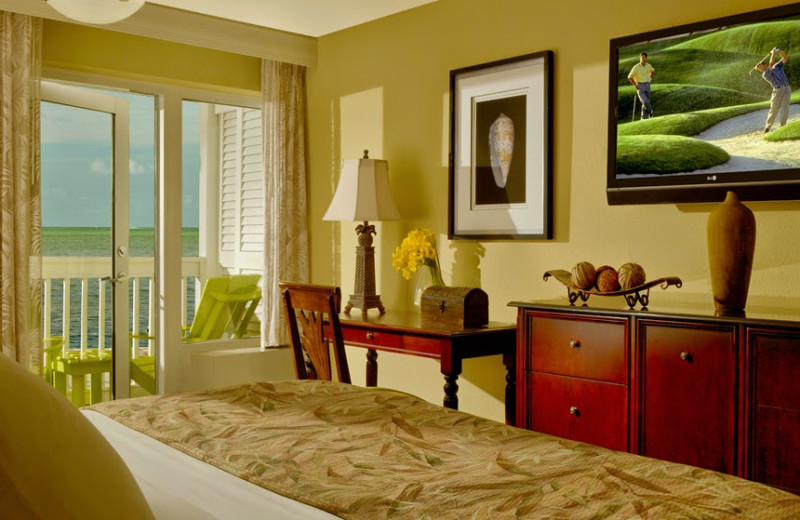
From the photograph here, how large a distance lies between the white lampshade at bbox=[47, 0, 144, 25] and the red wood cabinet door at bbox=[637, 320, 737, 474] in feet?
6.85

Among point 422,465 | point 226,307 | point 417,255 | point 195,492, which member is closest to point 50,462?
point 195,492

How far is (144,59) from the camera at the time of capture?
484 centimetres

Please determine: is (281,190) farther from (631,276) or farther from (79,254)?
(631,276)

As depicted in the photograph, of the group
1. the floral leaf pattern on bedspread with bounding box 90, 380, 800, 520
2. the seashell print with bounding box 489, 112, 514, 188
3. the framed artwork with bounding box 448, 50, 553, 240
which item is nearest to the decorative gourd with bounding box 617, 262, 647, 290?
the framed artwork with bounding box 448, 50, 553, 240

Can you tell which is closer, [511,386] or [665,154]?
[665,154]

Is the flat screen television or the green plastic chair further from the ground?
the flat screen television

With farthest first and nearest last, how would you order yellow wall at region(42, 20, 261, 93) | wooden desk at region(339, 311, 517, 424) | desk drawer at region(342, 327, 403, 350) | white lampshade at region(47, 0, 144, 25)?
yellow wall at region(42, 20, 261, 93), desk drawer at region(342, 327, 403, 350), wooden desk at region(339, 311, 517, 424), white lampshade at region(47, 0, 144, 25)

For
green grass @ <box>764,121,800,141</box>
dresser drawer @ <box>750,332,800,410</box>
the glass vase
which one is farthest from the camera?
the glass vase

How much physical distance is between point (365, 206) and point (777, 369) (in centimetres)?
246

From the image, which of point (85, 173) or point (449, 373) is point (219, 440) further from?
point (85, 173)

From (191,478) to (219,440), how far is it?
201 mm

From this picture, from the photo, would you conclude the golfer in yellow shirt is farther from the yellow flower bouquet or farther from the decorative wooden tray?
the yellow flower bouquet

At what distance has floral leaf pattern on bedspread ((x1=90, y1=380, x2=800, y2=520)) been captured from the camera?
130 cm

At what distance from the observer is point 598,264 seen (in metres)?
3.80
